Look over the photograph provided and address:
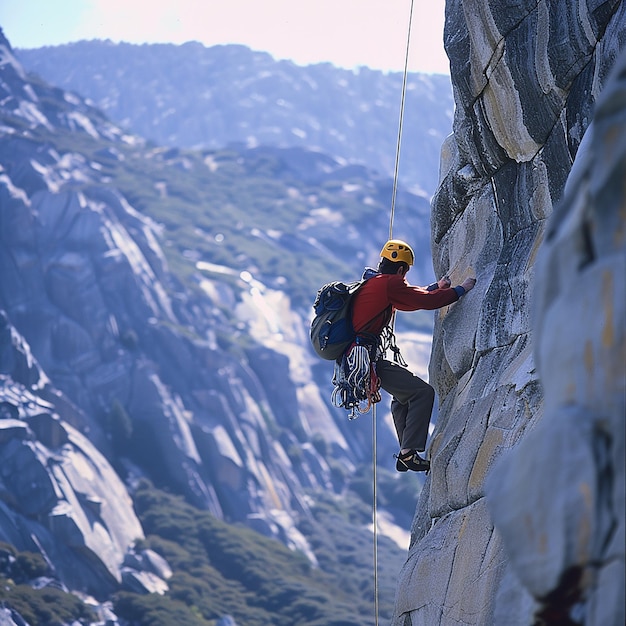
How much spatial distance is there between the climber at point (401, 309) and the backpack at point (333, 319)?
7 centimetres

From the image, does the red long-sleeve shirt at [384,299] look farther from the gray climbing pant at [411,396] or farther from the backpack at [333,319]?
the gray climbing pant at [411,396]

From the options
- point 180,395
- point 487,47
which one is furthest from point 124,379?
point 487,47

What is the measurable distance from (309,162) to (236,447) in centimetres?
10758

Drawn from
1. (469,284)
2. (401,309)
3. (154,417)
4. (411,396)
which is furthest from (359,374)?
(154,417)

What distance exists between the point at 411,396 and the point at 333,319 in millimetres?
948

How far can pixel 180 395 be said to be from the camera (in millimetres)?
90812

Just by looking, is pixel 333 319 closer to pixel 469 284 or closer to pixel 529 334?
pixel 469 284

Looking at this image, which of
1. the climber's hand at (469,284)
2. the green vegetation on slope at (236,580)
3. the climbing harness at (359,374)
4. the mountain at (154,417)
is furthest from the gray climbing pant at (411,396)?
the green vegetation on slope at (236,580)

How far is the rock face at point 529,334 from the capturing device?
3.84 metres

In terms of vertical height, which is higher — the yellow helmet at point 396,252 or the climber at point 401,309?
the yellow helmet at point 396,252

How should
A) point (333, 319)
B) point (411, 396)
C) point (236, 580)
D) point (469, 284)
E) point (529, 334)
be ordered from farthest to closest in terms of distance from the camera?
point (236, 580)
point (469, 284)
point (411, 396)
point (333, 319)
point (529, 334)

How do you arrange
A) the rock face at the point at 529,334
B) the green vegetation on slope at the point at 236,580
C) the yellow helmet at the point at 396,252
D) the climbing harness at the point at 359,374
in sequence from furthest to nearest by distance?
the green vegetation on slope at the point at 236,580 < the climbing harness at the point at 359,374 < the yellow helmet at the point at 396,252 < the rock face at the point at 529,334

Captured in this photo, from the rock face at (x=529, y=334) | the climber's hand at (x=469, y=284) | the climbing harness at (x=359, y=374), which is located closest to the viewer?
the rock face at (x=529, y=334)

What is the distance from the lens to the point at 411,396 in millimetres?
9367
